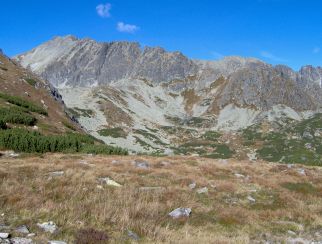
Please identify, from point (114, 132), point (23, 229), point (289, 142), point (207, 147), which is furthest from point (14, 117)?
point (289, 142)

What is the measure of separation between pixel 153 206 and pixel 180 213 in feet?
3.50

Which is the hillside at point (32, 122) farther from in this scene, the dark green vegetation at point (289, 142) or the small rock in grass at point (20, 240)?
the dark green vegetation at point (289, 142)

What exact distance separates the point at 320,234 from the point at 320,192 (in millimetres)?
10150

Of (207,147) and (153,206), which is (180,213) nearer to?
(153,206)

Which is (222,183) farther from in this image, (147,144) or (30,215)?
(147,144)

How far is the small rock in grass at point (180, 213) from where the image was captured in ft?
45.1

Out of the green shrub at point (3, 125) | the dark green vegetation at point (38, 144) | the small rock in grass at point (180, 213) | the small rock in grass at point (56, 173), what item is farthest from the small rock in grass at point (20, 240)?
the green shrub at point (3, 125)

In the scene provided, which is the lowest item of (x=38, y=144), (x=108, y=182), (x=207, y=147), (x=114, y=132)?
(x=207, y=147)

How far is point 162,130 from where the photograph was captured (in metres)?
193

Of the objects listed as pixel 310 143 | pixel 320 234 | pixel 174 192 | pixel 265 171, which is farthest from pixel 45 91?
pixel 310 143

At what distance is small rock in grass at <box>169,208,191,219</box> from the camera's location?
13758 mm

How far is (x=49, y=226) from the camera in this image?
10195mm

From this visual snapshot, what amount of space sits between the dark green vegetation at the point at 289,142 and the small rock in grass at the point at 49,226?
135 meters

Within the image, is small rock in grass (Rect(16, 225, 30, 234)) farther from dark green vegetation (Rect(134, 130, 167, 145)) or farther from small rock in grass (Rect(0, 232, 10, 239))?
dark green vegetation (Rect(134, 130, 167, 145))
